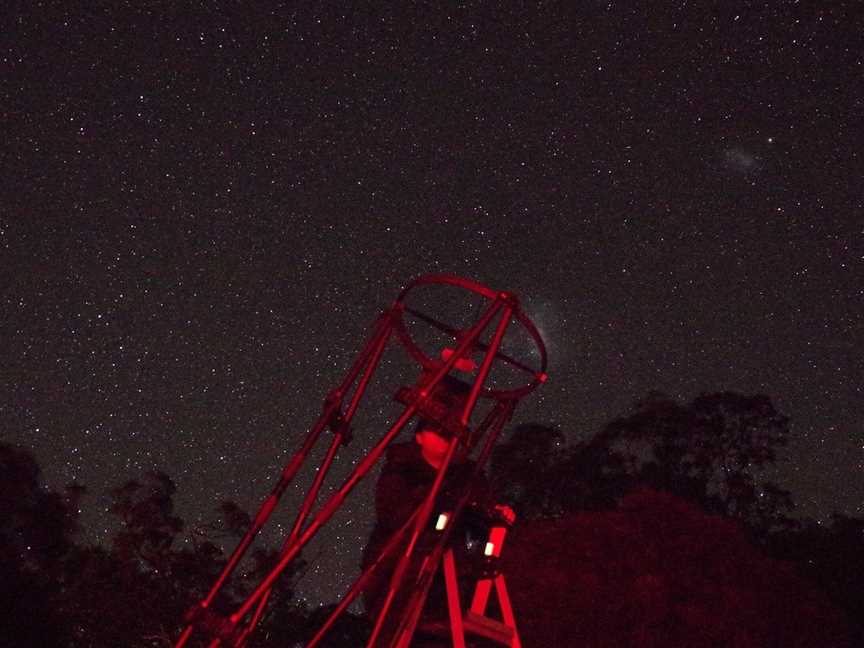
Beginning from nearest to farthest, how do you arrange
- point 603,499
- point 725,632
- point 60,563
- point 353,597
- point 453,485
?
point 353,597
point 453,485
point 725,632
point 60,563
point 603,499

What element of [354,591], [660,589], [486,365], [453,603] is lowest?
[354,591]

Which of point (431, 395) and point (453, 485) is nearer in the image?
point (431, 395)

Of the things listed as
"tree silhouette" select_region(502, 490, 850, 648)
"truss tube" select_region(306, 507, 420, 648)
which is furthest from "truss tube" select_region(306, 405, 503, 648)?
"tree silhouette" select_region(502, 490, 850, 648)

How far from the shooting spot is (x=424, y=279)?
13.0ft

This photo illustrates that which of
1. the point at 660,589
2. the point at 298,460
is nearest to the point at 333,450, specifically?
the point at 298,460

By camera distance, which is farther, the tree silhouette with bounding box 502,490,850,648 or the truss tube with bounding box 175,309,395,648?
the tree silhouette with bounding box 502,490,850,648

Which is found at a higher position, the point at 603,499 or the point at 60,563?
the point at 603,499

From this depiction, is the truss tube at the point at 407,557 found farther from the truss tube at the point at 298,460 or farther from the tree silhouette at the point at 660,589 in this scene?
the tree silhouette at the point at 660,589

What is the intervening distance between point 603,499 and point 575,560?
33.2 ft

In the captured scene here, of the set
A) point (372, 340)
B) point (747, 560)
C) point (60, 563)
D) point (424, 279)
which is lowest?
point (372, 340)

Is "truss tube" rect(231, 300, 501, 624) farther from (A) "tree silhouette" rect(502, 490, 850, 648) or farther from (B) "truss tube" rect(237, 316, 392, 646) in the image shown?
(A) "tree silhouette" rect(502, 490, 850, 648)

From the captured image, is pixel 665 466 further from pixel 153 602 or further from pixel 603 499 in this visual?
pixel 153 602

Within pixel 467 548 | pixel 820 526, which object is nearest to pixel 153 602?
pixel 820 526

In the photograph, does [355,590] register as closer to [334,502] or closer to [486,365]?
[334,502]
